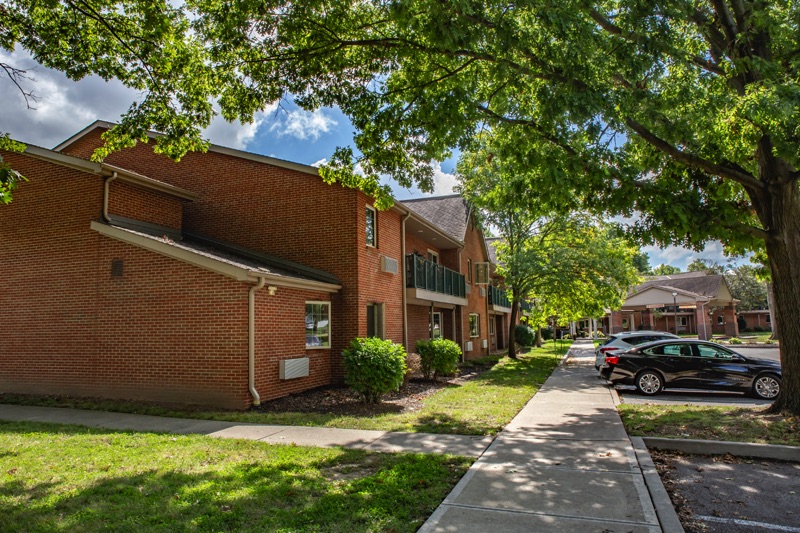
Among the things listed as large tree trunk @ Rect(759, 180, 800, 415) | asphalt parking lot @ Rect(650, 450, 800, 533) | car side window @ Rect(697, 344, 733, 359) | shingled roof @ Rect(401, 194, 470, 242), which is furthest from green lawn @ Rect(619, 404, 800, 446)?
shingled roof @ Rect(401, 194, 470, 242)

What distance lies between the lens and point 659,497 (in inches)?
203

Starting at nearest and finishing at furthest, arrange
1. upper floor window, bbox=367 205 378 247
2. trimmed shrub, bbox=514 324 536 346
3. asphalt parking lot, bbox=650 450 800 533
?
asphalt parking lot, bbox=650 450 800 533 → upper floor window, bbox=367 205 378 247 → trimmed shrub, bbox=514 324 536 346

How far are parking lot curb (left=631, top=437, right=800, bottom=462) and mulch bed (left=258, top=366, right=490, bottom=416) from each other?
4736 millimetres

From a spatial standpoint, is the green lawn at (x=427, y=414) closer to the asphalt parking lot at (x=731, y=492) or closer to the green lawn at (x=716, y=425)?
the green lawn at (x=716, y=425)

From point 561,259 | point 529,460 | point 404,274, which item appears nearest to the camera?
point 529,460

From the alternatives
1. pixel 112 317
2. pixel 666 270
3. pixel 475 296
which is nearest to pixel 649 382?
pixel 112 317

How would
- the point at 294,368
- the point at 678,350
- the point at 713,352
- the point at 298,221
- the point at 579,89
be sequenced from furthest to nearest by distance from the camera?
the point at 298,221, the point at 678,350, the point at 713,352, the point at 294,368, the point at 579,89

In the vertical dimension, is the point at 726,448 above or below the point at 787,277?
below

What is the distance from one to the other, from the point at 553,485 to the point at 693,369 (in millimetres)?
9736

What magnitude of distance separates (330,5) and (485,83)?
3785 mm

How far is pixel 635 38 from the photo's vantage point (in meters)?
8.09

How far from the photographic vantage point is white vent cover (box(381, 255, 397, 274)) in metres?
15.7

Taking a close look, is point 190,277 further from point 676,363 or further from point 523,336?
point 523,336

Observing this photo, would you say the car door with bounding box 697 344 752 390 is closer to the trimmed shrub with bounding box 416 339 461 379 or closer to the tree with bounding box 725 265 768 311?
the trimmed shrub with bounding box 416 339 461 379
